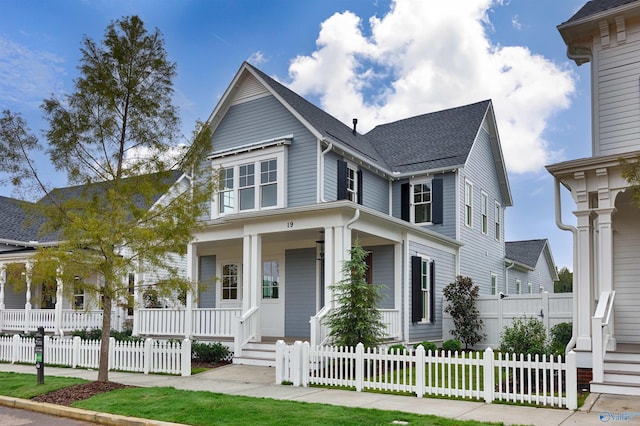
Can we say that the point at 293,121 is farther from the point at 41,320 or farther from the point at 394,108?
the point at 41,320

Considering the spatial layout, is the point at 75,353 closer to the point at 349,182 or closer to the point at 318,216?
the point at 318,216

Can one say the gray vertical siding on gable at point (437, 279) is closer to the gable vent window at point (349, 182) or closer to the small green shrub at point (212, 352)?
the gable vent window at point (349, 182)

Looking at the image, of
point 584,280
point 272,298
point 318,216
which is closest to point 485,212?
point 272,298

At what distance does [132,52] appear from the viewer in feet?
40.5

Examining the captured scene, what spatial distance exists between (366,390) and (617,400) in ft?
14.1

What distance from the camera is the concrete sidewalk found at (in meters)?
8.62

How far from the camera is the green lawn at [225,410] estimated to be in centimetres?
835

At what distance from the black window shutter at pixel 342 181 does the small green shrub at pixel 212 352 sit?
582 cm

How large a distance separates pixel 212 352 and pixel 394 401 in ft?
22.9

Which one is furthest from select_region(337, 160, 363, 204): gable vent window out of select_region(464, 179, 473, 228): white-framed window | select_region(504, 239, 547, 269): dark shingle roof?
select_region(504, 239, 547, 269): dark shingle roof

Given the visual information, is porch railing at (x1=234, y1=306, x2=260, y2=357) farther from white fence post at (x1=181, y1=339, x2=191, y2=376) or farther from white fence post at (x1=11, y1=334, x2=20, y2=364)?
white fence post at (x1=11, y1=334, x2=20, y2=364)

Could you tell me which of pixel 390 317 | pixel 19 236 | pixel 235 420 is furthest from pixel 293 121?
pixel 19 236

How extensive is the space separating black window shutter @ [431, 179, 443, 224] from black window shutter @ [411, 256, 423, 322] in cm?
310

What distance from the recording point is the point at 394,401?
10195 mm
